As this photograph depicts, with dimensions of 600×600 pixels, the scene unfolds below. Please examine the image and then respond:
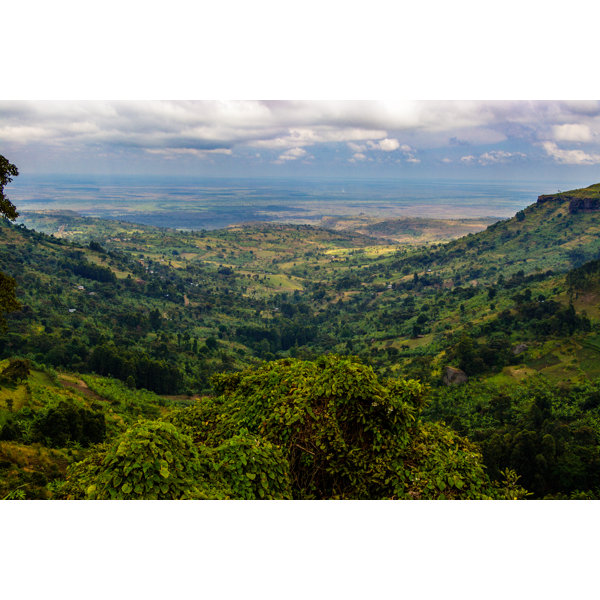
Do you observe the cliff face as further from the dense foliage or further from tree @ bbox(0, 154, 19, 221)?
tree @ bbox(0, 154, 19, 221)

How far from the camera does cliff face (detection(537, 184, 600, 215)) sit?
104769 millimetres

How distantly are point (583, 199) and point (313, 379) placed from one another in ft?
413

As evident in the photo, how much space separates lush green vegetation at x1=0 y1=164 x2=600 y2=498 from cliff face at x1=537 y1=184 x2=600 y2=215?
1019 mm

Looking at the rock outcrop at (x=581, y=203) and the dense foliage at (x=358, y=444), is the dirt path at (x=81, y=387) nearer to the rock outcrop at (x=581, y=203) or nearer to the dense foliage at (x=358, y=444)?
the dense foliage at (x=358, y=444)

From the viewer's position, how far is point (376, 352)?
208ft

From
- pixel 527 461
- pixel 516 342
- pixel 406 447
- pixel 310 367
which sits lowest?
pixel 516 342

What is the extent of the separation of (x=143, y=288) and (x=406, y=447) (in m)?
93.0

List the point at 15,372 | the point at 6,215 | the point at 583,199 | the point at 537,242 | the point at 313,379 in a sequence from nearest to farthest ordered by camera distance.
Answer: the point at 313,379 < the point at 6,215 < the point at 15,372 < the point at 583,199 < the point at 537,242

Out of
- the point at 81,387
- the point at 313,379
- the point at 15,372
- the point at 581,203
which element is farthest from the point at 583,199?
the point at 15,372

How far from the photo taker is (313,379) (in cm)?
776

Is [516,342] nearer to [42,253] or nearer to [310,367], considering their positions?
[310,367]

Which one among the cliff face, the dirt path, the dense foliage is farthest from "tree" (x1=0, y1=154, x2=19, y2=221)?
the cliff face

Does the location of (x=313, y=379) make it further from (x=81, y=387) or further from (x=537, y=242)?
(x=537, y=242)

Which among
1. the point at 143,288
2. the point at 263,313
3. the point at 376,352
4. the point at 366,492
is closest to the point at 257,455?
the point at 366,492
